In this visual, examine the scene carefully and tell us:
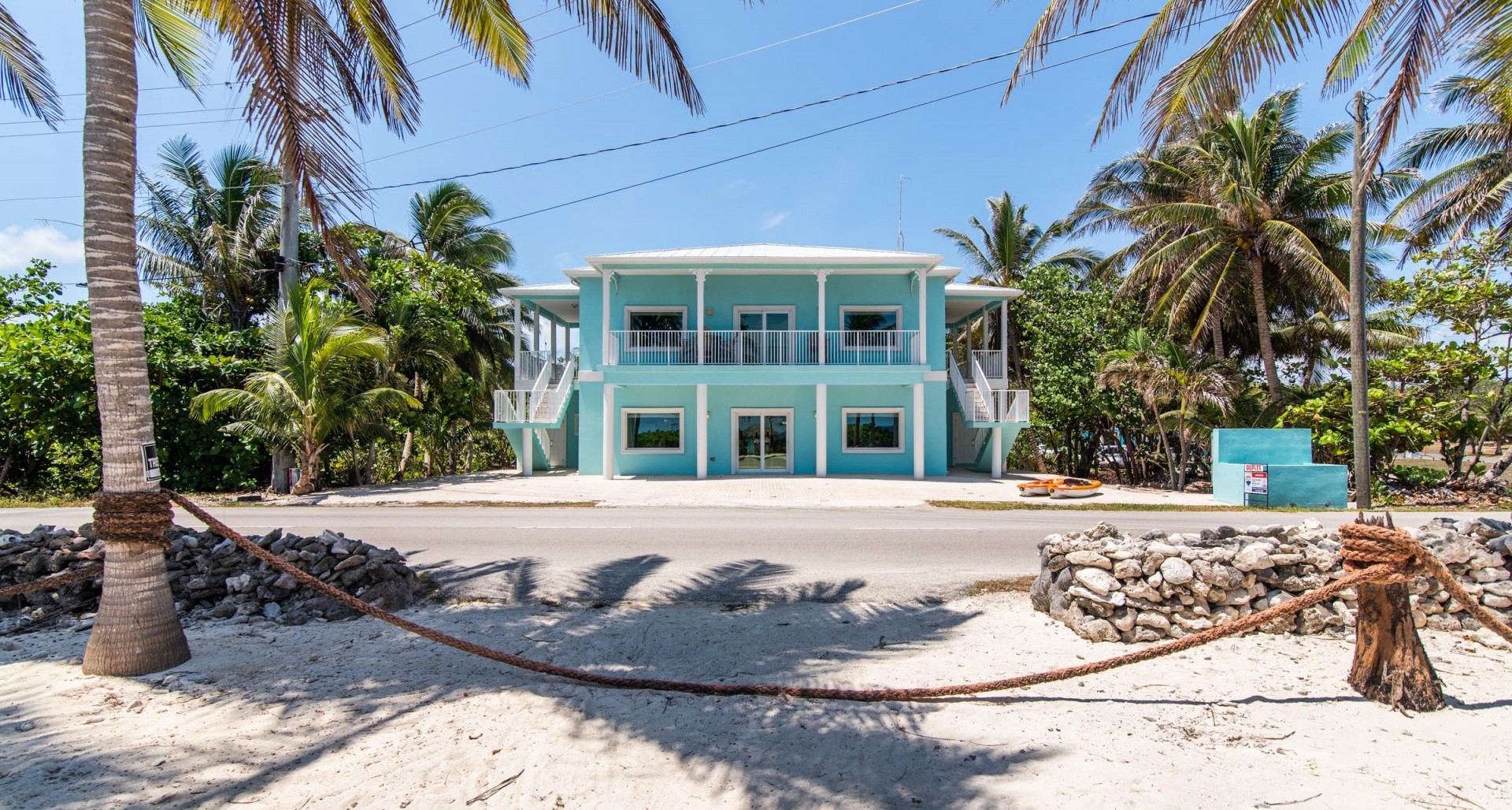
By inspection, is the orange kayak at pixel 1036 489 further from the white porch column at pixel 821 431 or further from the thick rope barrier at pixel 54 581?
the thick rope barrier at pixel 54 581

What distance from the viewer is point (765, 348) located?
1789cm

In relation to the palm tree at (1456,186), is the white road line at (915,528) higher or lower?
lower

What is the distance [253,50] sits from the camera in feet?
13.9

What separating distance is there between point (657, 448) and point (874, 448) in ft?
20.7

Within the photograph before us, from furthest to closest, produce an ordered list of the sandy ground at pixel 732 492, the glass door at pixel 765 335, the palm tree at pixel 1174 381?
the glass door at pixel 765 335 → the palm tree at pixel 1174 381 → the sandy ground at pixel 732 492

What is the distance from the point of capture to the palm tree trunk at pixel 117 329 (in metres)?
3.56

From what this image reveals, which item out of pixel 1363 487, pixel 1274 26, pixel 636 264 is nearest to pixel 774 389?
pixel 636 264

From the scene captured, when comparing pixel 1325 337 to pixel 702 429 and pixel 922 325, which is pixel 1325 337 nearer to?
pixel 922 325

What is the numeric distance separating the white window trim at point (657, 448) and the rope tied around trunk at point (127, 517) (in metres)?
15.0

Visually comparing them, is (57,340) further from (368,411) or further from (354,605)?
(354,605)

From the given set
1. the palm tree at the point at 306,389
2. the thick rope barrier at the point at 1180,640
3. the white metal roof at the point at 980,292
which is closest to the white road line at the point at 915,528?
the thick rope barrier at the point at 1180,640

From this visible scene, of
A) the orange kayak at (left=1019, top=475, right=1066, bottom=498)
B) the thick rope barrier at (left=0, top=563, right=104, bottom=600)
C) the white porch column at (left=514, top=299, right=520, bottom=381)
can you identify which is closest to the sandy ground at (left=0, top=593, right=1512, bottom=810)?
the thick rope barrier at (left=0, top=563, right=104, bottom=600)

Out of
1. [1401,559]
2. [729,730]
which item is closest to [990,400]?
[1401,559]

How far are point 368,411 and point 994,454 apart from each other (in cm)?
1575
